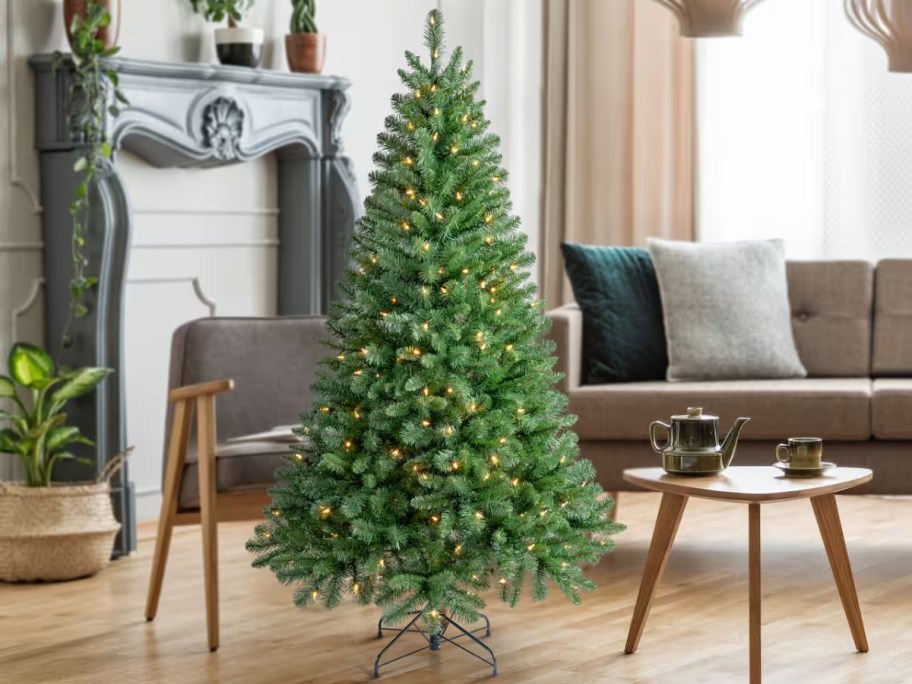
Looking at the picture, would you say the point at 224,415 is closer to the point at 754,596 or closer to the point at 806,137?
the point at 754,596

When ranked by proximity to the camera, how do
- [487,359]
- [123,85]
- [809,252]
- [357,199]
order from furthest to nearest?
[809,252]
[357,199]
[123,85]
[487,359]

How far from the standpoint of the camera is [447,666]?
3133 millimetres

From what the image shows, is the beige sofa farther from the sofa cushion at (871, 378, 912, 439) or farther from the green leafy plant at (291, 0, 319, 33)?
the green leafy plant at (291, 0, 319, 33)

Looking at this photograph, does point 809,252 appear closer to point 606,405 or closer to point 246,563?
point 606,405

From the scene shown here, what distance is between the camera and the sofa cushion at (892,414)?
4031mm

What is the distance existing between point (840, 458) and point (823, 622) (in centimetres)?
71

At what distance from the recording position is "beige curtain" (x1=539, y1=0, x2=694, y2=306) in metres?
6.00

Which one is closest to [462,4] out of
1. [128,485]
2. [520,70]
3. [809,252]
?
[520,70]

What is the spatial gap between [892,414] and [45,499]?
7.48 ft

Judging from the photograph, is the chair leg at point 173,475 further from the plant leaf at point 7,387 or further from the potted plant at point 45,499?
the plant leaf at point 7,387

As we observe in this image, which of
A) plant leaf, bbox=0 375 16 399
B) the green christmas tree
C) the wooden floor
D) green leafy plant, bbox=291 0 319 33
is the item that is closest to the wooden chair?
the wooden floor

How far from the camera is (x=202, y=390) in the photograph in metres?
3.35

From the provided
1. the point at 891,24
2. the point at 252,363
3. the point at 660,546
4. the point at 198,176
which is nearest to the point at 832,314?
the point at 891,24

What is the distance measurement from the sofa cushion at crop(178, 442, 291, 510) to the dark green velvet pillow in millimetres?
1321
